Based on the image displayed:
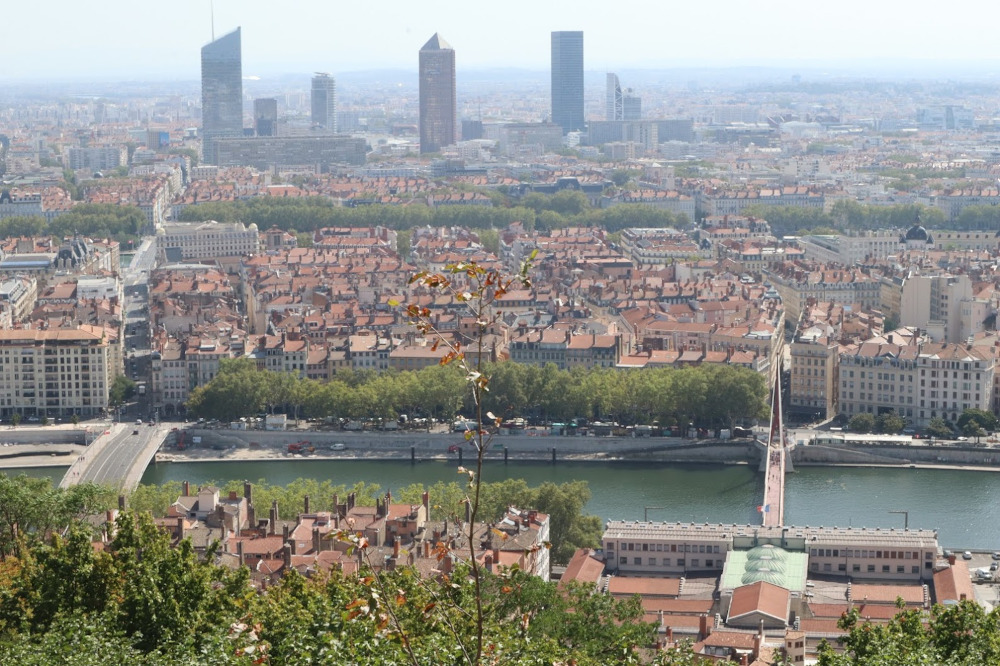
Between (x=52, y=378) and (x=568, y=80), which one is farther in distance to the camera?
(x=568, y=80)

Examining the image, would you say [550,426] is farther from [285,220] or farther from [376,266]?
[285,220]

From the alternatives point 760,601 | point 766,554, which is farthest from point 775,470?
point 760,601

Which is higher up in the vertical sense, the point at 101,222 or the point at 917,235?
the point at 101,222

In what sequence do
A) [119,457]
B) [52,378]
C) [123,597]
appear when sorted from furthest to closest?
[52,378], [119,457], [123,597]

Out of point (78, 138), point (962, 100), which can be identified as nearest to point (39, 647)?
point (78, 138)

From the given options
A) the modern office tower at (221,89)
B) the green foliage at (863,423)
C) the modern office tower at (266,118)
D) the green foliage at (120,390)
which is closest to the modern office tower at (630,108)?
the modern office tower at (266,118)

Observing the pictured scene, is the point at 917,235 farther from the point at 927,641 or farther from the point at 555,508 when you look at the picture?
the point at 927,641
